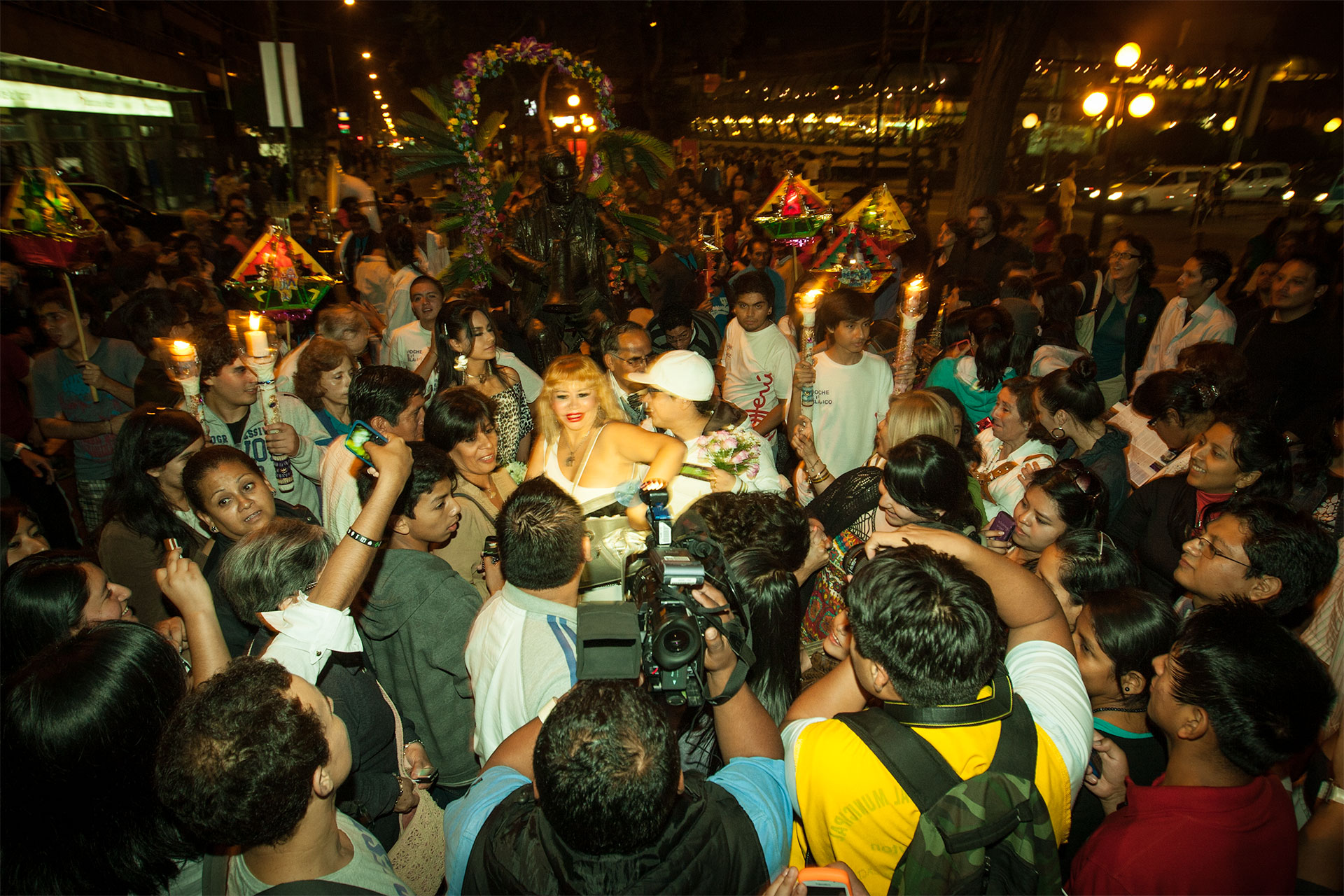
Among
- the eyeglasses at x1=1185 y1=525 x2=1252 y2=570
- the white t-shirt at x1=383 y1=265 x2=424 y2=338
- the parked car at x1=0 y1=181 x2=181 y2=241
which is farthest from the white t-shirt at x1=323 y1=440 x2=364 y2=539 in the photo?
the parked car at x1=0 y1=181 x2=181 y2=241

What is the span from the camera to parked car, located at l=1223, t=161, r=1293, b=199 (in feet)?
69.7

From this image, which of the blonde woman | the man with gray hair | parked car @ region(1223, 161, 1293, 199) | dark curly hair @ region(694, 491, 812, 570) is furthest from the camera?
parked car @ region(1223, 161, 1293, 199)

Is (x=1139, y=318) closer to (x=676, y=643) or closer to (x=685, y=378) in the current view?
(x=685, y=378)

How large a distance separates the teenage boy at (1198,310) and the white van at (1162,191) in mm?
19164

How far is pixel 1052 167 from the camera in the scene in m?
28.0

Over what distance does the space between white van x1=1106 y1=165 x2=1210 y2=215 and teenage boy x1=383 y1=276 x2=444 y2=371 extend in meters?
23.0

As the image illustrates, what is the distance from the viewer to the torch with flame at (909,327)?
404cm

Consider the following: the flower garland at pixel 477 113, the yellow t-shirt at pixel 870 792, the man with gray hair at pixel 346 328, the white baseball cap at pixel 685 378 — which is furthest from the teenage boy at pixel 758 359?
the yellow t-shirt at pixel 870 792

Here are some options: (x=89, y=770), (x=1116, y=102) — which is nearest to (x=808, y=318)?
(x=89, y=770)

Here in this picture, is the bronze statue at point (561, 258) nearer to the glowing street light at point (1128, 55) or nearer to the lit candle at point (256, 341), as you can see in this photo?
the lit candle at point (256, 341)

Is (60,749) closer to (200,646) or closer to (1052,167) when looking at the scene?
(200,646)

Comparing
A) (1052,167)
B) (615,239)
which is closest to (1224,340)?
(615,239)

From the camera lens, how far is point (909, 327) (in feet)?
13.9

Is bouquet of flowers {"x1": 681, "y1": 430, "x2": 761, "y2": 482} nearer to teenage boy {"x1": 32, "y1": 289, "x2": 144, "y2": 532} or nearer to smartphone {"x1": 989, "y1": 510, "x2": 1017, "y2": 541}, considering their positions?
smartphone {"x1": 989, "y1": 510, "x2": 1017, "y2": 541}
